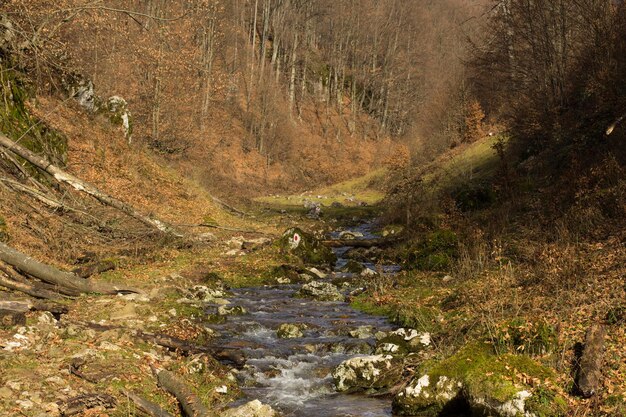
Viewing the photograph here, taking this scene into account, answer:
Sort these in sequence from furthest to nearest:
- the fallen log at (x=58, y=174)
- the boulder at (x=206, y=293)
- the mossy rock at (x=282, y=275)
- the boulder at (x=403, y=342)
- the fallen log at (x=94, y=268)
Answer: the mossy rock at (x=282, y=275) < the boulder at (x=206, y=293) < the fallen log at (x=58, y=174) < the fallen log at (x=94, y=268) < the boulder at (x=403, y=342)

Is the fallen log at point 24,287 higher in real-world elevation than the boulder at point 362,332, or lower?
higher

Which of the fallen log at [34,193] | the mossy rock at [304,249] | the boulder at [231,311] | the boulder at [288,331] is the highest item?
the mossy rock at [304,249]

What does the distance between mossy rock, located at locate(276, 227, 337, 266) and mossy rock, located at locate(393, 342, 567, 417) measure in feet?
35.6

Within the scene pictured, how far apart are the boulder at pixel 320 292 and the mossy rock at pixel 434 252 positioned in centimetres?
259

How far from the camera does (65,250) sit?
44.1 ft

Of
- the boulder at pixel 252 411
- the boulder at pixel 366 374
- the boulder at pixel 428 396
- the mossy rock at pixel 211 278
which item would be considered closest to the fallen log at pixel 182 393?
the boulder at pixel 252 411

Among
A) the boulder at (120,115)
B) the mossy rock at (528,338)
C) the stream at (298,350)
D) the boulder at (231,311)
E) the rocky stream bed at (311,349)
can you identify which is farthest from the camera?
the boulder at (120,115)

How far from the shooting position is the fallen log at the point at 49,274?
991cm

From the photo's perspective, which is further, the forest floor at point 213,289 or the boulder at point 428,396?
the boulder at point 428,396

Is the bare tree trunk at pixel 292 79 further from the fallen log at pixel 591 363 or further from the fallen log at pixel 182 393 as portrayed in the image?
the fallen log at pixel 591 363

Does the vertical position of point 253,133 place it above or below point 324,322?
above

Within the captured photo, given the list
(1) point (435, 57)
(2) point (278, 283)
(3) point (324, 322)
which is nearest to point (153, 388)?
(3) point (324, 322)

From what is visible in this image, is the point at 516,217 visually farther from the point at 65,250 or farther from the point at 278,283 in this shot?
the point at 65,250

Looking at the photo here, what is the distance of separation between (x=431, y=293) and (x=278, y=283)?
→ 15.7 feet
